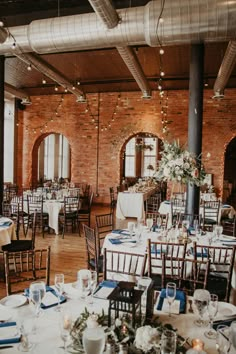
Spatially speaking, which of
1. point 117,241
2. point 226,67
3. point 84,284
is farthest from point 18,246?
point 226,67

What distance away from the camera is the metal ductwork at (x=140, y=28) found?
4.52 m

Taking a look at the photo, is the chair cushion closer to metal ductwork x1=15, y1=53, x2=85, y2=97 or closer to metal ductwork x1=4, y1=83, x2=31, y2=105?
metal ductwork x1=15, y1=53, x2=85, y2=97

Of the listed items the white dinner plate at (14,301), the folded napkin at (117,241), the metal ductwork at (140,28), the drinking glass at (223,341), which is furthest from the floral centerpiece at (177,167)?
the drinking glass at (223,341)

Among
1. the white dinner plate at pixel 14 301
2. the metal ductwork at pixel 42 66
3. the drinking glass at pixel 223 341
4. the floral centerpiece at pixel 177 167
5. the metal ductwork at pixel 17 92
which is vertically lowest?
the white dinner plate at pixel 14 301

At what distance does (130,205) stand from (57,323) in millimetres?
8023

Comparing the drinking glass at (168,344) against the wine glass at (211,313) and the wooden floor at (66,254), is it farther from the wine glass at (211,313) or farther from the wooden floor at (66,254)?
the wooden floor at (66,254)

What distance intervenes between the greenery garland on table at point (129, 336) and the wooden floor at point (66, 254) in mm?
2883

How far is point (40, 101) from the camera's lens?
12883 millimetres

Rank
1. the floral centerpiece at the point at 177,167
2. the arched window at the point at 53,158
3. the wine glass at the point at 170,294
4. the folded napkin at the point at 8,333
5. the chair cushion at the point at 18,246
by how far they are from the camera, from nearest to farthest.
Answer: the folded napkin at the point at 8,333 → the wine glass at the point at 170,294 → the floral centerpiece at the point at 177,167 → the chair cushion at the point at 18,246 → the arched window at the point at 53,158

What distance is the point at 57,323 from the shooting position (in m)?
1.91

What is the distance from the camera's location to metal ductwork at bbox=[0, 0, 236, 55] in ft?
14.8

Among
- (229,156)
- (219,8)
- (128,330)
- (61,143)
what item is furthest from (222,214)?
(61,143)

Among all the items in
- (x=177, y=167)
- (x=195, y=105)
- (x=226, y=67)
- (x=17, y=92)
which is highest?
(x=17, y=92)

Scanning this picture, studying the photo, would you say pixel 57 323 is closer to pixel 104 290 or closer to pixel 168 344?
pixel 104 290
